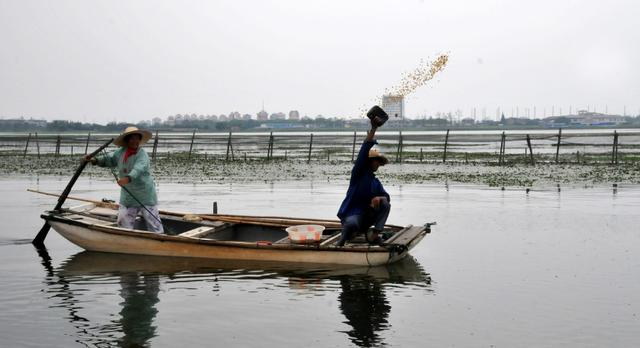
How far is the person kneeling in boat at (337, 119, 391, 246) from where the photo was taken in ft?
31.7

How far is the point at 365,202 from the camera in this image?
9.86 metres

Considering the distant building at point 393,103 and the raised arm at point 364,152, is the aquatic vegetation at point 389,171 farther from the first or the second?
the raised arm at point 364,152

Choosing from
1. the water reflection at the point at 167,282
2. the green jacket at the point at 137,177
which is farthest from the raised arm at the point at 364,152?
the green jacket at the point at 137,177

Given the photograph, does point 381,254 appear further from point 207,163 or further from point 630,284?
point 207,163

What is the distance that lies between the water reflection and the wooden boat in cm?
13

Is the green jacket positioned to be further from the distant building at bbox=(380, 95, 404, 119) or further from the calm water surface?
the distant building at bbox=(380, 95, 404, 119)

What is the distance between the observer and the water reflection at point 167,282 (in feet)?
22.8

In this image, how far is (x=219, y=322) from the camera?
23.8 feet

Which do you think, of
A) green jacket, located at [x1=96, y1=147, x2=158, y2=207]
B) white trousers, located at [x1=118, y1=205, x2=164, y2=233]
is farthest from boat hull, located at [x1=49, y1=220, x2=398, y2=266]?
green jacket, located at [x1=96, y1=147, x2=158, y2=207]

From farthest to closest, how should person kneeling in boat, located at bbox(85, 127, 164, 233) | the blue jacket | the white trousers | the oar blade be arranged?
1. the oar blade
2. the white trousers
3. person kneeling in boat, located at bbox(85, 127, 164, 233)
4. the blue jacket

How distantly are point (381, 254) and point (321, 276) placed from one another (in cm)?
84

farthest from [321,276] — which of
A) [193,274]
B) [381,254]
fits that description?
[193,274]

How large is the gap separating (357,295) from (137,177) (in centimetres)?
374

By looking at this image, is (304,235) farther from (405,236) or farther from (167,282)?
(167,282)
